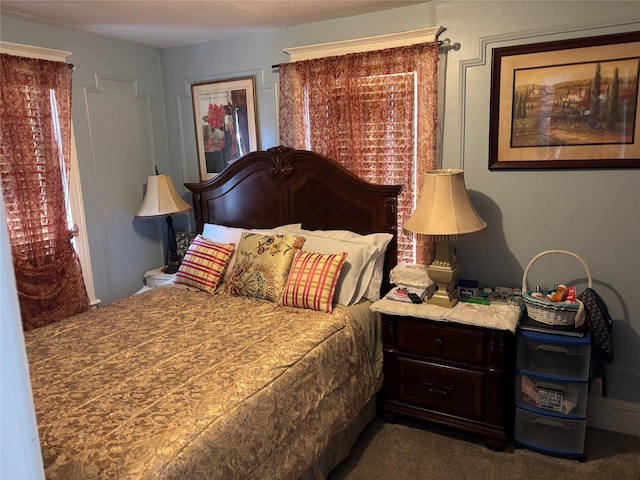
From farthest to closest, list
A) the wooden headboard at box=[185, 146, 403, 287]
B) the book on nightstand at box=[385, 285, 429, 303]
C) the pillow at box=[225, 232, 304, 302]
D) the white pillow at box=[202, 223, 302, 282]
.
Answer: the white pillow at box=[202, 223, 302, 282], the wooden headboard at box=[185, 146, 403, 287], the pillow at box=[225, 232, 304, 302], the book on nightstand at box=[385, 285, 429, 303]

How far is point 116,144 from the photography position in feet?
11.6

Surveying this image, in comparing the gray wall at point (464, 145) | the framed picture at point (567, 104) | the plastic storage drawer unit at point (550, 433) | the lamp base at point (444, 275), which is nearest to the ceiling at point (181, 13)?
the gray wall at point (464, 145)

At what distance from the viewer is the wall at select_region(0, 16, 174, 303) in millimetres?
3277

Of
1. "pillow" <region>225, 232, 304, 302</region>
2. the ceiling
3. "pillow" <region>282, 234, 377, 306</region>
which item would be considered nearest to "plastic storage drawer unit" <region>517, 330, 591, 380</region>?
"pillow" <region>282, 234, 377, 306</region>

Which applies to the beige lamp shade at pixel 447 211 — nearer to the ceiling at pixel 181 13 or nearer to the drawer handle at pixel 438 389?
the drawer handle at pixel 438 389

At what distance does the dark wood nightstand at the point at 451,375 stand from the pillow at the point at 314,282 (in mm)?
351

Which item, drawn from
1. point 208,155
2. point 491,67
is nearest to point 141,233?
point 208,155

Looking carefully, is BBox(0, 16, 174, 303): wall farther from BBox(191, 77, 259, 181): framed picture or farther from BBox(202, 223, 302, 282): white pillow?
BBox(202, 223, 302, 282): white pillow

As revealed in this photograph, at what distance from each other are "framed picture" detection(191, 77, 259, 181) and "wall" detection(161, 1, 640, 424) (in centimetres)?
82

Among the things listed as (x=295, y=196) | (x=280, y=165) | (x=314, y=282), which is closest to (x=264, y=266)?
(x=314, y=282)

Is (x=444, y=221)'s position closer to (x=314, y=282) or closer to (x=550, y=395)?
(x=314, y=282)

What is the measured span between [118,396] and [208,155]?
2351 mm

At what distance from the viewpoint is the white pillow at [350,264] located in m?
2.76

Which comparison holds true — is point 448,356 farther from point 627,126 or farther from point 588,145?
point 627,126
